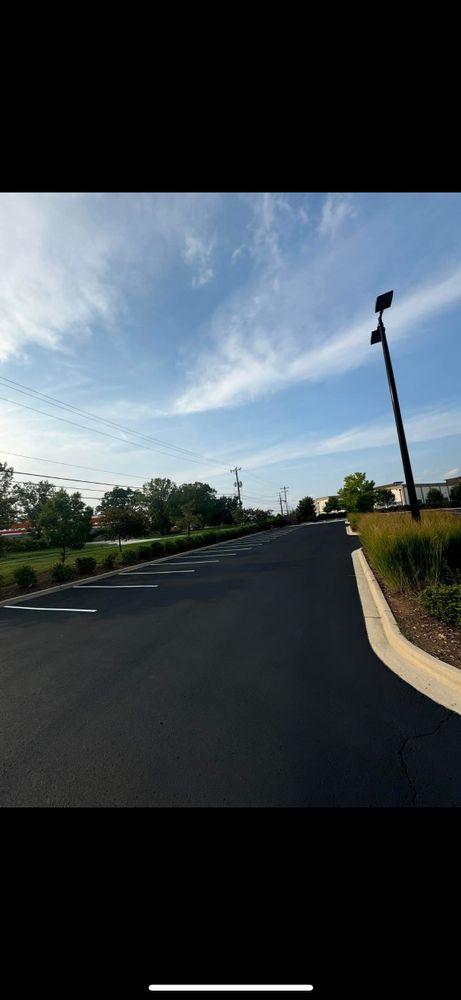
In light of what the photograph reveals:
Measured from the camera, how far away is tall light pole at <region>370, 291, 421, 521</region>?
7.83m

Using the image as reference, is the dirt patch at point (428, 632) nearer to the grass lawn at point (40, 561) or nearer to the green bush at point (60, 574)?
the green bush at point (60, 574)

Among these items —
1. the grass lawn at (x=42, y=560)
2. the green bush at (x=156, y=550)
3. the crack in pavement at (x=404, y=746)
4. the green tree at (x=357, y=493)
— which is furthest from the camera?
the green tree at (x=357, y=493)

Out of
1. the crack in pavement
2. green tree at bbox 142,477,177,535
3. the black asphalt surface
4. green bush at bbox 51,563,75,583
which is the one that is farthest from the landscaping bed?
green tree at bbox 142,477,177,535

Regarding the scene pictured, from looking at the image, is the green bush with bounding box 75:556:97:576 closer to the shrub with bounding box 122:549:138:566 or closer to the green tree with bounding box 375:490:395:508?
the shrub with bounding box 122:549:138:566

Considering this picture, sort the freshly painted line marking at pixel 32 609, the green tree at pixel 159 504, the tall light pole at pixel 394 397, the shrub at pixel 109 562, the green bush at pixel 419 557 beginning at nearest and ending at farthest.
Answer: the green bush at pixel 419 557
the freshly painted line marking at pixel 32 609
the tall light pole at pixel 394 397
the shrub at pixel 109 562
the green tree at pixel 159 504

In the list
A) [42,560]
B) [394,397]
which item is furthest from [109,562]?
[394,397]

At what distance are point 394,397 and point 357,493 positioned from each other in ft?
63.2

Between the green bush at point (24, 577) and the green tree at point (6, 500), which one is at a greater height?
the green tree at point (6, 500)

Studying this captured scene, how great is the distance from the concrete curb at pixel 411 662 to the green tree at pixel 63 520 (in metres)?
11.2

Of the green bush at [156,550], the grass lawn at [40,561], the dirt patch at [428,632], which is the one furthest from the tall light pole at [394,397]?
the grass lawn at [40,561]

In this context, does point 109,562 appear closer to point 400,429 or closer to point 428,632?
point 400,429

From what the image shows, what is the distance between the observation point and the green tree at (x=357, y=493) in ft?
85.0
